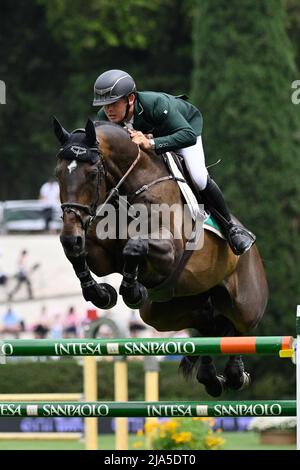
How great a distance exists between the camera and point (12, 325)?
21250 millimetres

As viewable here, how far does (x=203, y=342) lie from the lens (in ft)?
20.7

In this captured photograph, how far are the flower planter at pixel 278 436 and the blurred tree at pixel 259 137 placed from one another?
3.02 metres

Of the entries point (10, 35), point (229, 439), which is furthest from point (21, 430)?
point (10, 35)

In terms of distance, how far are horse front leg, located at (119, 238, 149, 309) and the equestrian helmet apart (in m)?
0.87

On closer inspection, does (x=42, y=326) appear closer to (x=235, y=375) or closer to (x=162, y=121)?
(x=235, y=375)

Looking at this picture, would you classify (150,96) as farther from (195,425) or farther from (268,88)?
(268,88)

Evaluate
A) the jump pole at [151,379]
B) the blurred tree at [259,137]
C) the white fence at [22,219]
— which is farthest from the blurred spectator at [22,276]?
the jump pole at [151,379]

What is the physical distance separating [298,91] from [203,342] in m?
11.3

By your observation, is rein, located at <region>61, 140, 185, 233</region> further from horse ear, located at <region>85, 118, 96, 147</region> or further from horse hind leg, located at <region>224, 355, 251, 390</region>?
horse hind leg, located at <region>224, 355, 251, 390</region>

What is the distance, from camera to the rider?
7.12 metres

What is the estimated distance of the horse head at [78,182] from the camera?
6.71m

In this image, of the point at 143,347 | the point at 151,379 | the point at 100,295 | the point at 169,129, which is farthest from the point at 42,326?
the point at 143,347

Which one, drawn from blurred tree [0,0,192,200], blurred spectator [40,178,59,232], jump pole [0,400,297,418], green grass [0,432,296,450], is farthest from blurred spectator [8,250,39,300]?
jump pole [0,400,297,418]
